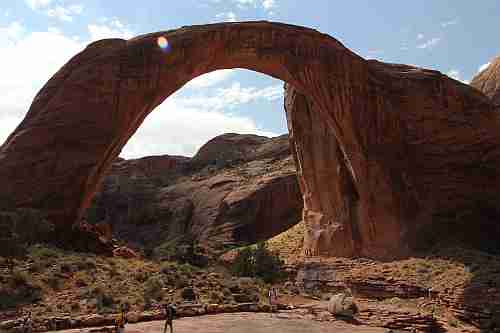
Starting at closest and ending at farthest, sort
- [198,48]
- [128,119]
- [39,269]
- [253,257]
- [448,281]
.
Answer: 1. [39,269]
2. [448,281]
3. [128,119]
4. [198,48]
5. [253,257]

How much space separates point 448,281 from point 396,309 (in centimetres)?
280

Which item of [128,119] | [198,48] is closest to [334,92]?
[198,48]

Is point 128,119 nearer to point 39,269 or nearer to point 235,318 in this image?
point 39,269

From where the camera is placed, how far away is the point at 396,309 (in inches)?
518

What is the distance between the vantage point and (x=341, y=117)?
2084 cm

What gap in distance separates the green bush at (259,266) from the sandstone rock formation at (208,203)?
9.29 m

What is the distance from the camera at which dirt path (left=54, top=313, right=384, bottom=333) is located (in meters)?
10.00

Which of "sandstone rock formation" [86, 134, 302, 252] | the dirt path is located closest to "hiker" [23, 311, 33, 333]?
the dirt path

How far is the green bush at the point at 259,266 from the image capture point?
22.7 meters

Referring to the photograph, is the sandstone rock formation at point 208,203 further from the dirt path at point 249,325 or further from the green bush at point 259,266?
the dirt path at point 249,325

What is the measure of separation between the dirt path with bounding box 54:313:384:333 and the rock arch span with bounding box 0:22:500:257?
804 centimetres

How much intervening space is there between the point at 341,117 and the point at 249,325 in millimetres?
12394

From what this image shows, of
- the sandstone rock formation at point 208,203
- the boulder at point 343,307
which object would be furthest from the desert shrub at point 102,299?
the sandstone rock formation at point 208,203

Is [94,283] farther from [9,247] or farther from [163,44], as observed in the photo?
[163,44]
